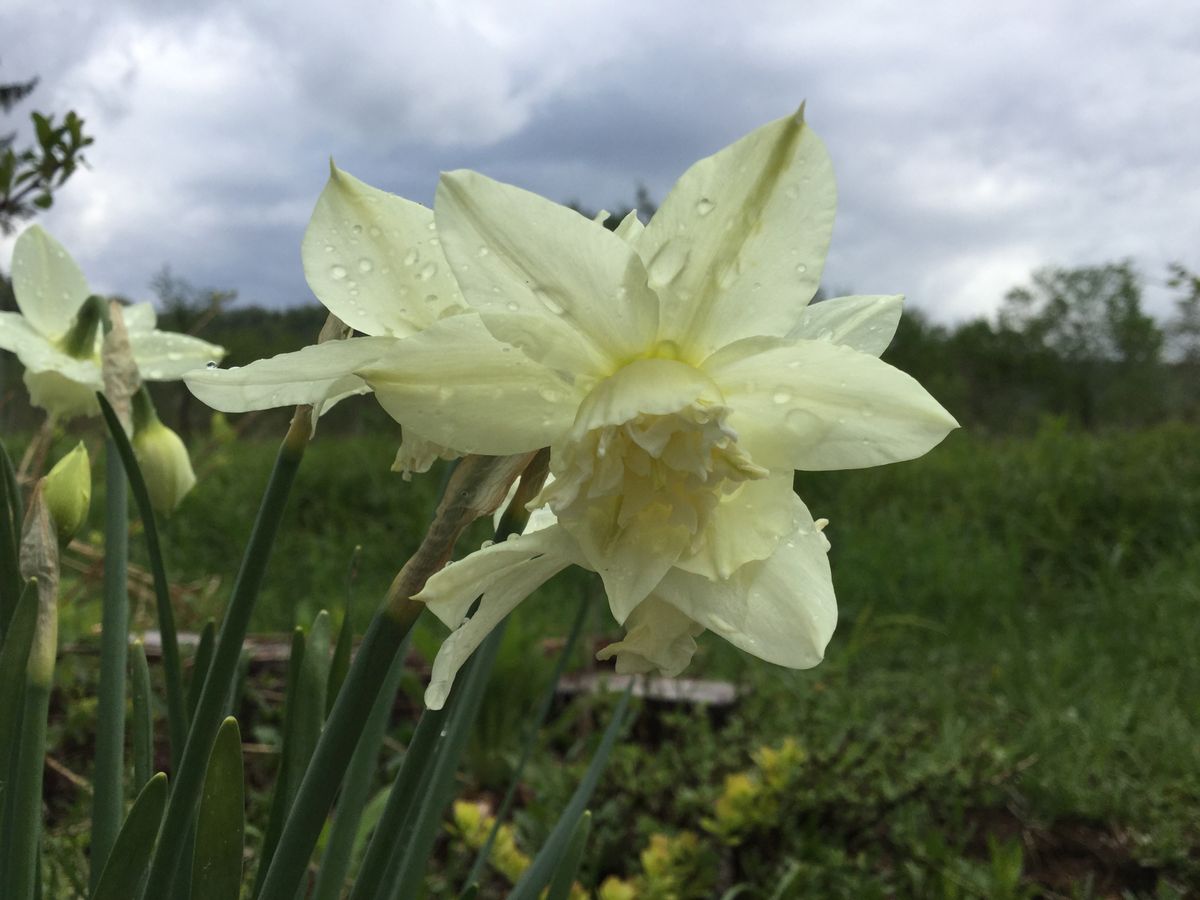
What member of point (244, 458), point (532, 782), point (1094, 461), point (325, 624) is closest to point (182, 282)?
point (244, 458)

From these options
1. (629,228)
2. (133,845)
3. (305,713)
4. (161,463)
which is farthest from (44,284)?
(629,228)

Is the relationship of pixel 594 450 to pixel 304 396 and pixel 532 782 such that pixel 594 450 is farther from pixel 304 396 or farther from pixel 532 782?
pixel 532 782

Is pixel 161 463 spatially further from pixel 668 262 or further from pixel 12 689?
pixel 668 262

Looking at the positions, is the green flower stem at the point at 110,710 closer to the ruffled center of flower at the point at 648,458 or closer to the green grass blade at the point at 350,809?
the green grass blade at the point at 350,809

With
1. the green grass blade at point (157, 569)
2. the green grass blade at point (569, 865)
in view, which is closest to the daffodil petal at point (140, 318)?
the green grass blade at point (157, 569)

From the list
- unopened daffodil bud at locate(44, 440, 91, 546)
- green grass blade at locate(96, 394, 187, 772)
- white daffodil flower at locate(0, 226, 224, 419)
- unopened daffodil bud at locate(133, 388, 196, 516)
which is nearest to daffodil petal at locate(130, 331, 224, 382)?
white daffodil flower at locate(0, 226, 224, 419)

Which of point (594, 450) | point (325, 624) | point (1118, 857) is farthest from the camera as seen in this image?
point (1118, 857)

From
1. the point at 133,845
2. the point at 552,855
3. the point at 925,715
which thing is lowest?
the point at 925,715
